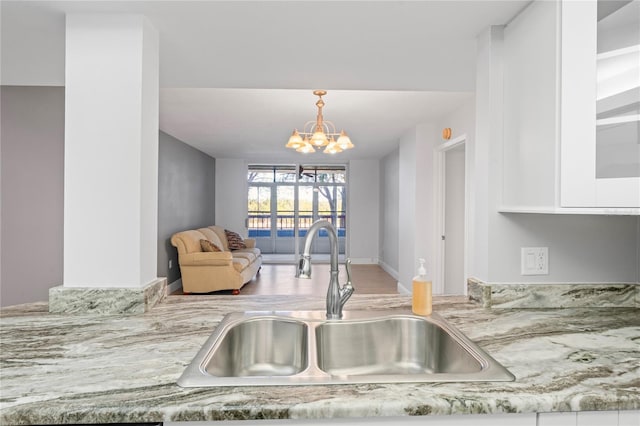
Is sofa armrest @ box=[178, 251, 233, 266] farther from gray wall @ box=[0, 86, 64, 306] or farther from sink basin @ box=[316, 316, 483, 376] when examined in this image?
sink basin @ box=[316, 316, 483, 376]

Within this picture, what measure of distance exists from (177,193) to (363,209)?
430 cm

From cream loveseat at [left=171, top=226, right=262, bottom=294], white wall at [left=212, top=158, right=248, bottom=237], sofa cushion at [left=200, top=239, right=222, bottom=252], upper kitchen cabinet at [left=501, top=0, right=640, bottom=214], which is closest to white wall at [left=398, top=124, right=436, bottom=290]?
cream loveseat at [left=171, top=226, right=262, bottom=294]

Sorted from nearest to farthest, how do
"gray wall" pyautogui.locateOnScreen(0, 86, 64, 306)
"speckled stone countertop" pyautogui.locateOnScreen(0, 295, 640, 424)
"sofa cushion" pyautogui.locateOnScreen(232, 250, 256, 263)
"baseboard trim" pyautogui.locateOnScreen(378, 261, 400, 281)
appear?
"speckled stone countertop" pyautogui.locateOnScreen(0, 295, 640, 424)
"gray wall" pyautogui.locateOnScreen(0, 86, 64, 306)
"sofa cushion" pyautogui.locateOnScreen(232, 250, 256, 263)
"baseboard trim" pyautogui.locateOnScreen(378, 261, 400, 281)

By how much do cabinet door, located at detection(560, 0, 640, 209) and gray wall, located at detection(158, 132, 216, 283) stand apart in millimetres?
4976

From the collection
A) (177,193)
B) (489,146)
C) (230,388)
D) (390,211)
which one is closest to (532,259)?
(489,146)

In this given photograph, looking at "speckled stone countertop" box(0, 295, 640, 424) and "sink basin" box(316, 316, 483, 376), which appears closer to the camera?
"speckled stone countertop" box(0, 295, 640, 424)

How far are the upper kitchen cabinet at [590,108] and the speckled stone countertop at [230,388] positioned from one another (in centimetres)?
42

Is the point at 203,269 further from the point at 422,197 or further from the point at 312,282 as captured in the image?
the point at 422,197

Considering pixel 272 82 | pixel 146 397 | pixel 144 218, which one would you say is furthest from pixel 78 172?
pixel 272 82

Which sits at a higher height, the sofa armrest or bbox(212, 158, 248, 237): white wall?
bbox(212, 158, 248, 237): white wall

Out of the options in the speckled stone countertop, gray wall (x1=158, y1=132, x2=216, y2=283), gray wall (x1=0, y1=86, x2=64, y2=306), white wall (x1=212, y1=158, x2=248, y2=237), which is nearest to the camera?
the speckled stone countertop

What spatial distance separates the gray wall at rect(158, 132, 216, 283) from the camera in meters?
5.44

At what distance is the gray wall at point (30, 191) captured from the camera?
3080mm

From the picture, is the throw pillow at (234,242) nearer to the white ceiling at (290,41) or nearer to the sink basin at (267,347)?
the white ceiling at (290,41)
